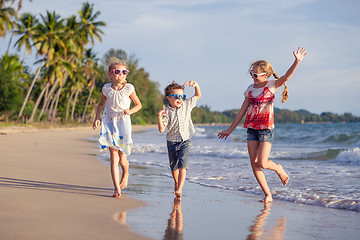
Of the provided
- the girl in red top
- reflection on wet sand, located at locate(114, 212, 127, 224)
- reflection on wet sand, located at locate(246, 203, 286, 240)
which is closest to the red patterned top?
the girl in red top

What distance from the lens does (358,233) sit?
3404mm

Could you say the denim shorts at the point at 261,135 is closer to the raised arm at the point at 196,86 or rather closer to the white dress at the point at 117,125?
the raised arm at the point at 196,86

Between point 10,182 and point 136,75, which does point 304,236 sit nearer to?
point 10,182

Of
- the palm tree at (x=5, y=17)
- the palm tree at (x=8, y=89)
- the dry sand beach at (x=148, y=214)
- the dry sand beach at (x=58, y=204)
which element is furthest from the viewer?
the palm tree at (x=8, y=89)

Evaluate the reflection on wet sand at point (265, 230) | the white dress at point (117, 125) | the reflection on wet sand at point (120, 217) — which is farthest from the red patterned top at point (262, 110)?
the reflection on wet sand at point (120, 217)

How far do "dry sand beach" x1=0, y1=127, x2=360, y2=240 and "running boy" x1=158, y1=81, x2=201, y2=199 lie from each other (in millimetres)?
394

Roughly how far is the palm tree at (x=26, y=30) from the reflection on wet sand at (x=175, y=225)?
1378 inches

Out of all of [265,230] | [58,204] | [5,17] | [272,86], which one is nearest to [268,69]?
[272,86]

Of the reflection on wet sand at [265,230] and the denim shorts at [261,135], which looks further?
the denim shorts at [261,135]

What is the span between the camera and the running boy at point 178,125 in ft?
16.4

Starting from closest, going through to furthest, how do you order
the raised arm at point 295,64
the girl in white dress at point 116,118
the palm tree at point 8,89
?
the raised arm at point 295,64, the girl in white dress at point 116,118, the palm tree at point 8,89

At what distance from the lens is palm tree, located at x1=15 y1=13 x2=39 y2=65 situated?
3583 centimetres

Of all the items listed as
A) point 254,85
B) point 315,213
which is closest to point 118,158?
point 254,85

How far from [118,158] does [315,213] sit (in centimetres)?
238
